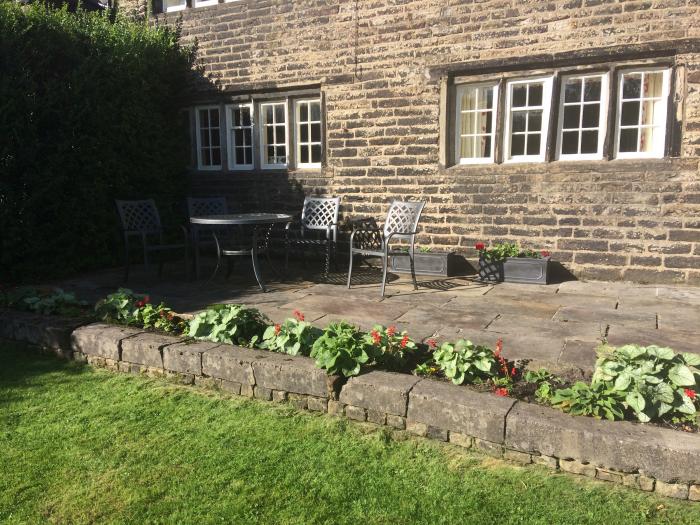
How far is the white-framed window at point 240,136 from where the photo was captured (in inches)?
339

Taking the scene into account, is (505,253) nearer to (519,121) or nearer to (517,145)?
(517,145)

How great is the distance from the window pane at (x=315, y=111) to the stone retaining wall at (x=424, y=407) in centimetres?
490

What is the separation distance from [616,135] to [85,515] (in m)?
6.32

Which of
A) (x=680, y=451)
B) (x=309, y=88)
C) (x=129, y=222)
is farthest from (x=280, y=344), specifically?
(x=309, y=88)

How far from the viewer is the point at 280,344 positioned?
3.48 m

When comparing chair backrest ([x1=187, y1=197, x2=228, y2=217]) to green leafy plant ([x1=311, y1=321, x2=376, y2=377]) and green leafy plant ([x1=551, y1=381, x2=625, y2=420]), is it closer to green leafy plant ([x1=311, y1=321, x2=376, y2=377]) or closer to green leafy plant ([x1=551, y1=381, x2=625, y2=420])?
green leafy plant ([x1=311, y1=321, x2=376, y2=377])

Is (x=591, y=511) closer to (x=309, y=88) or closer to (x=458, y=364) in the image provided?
(x=458, y=364)

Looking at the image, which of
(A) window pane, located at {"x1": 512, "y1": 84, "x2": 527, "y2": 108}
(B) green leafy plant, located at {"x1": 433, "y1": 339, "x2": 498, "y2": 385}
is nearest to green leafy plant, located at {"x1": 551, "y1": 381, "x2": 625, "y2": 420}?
(B) green leafy plant, located at {"x1": 433, "y1": 339, "x2": 498, "y2": 385}

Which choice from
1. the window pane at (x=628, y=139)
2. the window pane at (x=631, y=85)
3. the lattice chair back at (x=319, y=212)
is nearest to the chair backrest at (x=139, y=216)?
the lattice chair back at (x=319, y=212)

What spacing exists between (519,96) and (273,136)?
369 centimetres

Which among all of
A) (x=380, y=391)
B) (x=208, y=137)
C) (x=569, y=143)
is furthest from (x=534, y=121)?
(x=208, y=137)

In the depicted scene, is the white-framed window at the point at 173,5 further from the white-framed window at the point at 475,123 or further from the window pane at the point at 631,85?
the window pane at the point at 631,85

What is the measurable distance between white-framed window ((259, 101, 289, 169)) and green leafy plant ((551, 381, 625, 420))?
6.36 m

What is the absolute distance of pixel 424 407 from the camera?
2.81m
